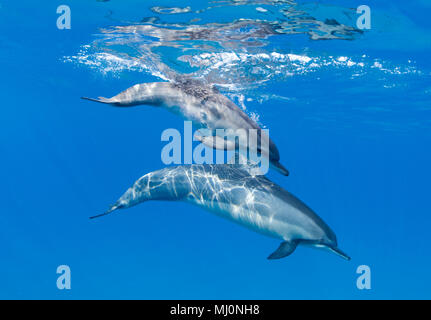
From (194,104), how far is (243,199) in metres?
A: 2.24

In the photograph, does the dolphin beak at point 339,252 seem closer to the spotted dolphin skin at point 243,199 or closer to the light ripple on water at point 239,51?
the spotted dolphin skin at point 243,199

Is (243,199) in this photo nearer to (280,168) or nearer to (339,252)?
(280,168)

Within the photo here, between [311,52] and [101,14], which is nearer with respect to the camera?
[101,14]

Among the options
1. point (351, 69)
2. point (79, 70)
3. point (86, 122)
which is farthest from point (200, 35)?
point (86, 122)

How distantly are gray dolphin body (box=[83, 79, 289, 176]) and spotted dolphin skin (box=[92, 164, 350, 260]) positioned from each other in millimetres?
931

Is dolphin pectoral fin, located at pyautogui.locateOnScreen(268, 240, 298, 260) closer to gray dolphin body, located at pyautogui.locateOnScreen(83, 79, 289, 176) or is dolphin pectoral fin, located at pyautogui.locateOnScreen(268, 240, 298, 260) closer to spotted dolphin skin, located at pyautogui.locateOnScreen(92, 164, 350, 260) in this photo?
spotted dolphin skin, located at pyautogui.locateOnScreen(92, 164, 350, 260)

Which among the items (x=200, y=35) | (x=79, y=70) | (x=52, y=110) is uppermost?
(x=52, y=110)

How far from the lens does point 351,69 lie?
13.9 m

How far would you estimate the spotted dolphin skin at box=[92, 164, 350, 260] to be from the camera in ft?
20.2

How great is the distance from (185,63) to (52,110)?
38552 mm

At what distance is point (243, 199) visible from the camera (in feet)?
22.5

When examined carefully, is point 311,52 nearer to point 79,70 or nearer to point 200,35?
point 200,35

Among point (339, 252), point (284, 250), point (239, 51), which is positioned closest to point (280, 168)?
point (284, 250)
